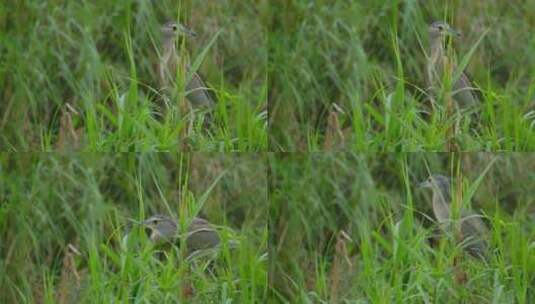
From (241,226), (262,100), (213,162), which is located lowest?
(241,226)

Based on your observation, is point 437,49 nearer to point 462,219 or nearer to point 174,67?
point 462,219

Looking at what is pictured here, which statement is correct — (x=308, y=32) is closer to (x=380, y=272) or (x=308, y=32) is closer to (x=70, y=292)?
(x=380, y=272)

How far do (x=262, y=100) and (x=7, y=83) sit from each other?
2.68 feet

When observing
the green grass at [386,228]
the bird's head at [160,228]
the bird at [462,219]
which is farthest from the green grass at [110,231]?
the bird at [462,219]

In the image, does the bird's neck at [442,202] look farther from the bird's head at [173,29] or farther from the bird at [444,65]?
the bird's head at [173,29]

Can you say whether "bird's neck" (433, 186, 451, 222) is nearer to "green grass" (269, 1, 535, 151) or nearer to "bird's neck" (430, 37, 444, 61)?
"green grass" (269, 1, 535, 151)

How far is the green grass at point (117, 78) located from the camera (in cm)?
323

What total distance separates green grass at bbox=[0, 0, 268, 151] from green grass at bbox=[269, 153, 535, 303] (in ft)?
0.77

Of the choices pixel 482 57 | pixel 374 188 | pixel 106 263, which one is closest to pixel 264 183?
pixel 374 188

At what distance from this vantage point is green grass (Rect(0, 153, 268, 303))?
127 inches

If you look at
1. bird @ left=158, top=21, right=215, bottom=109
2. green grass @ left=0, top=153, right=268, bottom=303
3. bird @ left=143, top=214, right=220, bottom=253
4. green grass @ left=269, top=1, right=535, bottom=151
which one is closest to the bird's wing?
green grass @ left=269, top=1, right=535, bottom=151

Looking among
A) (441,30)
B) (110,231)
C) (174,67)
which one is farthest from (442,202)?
(110,231)

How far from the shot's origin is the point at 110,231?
10.6 feet

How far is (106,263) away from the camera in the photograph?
3217mm
